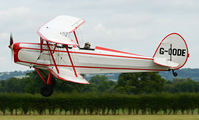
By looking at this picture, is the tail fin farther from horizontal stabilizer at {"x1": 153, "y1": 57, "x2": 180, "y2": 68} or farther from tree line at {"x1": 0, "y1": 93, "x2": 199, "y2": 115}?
tree line at {"x1": 0, "y1": 93, "x2": 199, "y2": 115}

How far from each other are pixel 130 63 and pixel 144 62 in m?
0.74

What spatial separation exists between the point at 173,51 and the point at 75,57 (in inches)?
206

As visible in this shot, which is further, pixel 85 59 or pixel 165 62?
pixel 165 62

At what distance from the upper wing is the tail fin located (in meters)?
4.28

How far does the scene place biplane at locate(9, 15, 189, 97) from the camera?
19453mm

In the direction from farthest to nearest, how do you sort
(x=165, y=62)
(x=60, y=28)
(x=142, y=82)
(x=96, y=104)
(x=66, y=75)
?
(x=142, y=82) → (x=96, y=104) → (x=165, y=62) → (x=60, y=28) → (x=66, y=75)

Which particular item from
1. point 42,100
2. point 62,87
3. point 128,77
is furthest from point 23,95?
point 128,77

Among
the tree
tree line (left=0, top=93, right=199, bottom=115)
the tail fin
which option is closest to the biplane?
the tail fin

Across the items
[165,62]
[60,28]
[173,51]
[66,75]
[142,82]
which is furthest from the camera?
[142,82]

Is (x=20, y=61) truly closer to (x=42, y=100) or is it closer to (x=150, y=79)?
(x=42, y=100)

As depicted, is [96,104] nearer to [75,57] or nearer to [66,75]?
[75,57]

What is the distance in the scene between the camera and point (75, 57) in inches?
789

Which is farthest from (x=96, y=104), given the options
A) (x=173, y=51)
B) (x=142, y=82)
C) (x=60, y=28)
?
(x=142, y=82)

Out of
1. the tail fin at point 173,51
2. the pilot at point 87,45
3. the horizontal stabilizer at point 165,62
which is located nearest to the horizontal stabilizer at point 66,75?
the pilot at point 87,45
